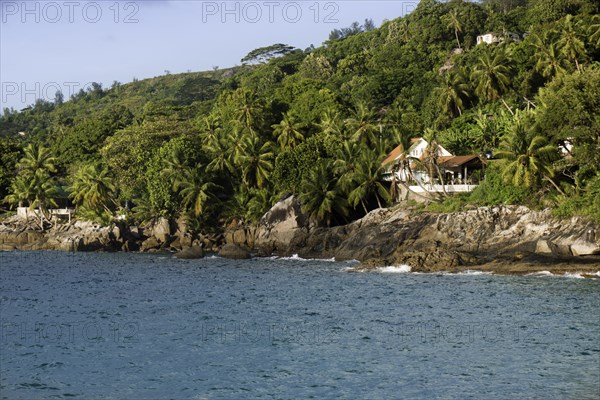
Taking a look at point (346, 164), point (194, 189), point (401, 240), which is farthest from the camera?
point (194, 189)

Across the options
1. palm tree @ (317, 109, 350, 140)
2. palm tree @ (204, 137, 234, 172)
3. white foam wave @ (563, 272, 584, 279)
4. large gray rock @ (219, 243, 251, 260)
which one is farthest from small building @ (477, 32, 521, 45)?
white foam wave @ (563, 272, 584, 279)

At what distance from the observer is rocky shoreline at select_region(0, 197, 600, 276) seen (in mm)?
50906

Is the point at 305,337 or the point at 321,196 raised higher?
the point at 321,196

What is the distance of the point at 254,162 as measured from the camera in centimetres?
7712

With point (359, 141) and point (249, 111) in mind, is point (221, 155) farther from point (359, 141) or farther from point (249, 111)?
point (359, 141)

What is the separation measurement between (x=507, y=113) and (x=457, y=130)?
5.15m

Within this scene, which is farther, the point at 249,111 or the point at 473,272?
the point at 249,111

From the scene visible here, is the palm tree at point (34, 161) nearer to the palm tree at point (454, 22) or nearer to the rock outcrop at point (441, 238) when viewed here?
the rock outcrop at point (441, 238)

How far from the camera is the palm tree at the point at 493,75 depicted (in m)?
80.5

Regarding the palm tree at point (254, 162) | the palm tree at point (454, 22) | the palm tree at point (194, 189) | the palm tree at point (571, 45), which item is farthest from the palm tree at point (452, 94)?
the palm tree at point (454, 22)

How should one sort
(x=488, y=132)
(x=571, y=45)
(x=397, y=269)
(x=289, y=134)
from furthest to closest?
(x=289, y=134), (x=571, y=45), (x=488, y=132), (x=397, y=269)

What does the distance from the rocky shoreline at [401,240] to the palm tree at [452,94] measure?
21.5m

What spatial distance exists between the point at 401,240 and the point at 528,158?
11287mm

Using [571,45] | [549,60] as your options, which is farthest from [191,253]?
[571,45]
